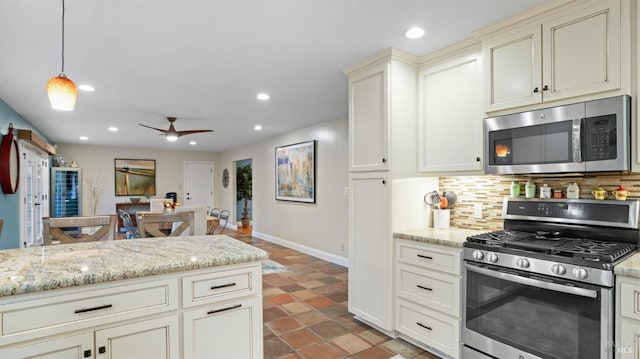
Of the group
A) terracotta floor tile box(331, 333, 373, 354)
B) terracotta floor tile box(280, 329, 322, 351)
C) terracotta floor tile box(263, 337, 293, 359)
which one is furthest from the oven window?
terracotta floor tile box(263, 337, 293, 359)

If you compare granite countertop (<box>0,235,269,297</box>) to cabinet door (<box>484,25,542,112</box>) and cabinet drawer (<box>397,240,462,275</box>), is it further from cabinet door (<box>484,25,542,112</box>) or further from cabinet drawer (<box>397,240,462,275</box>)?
cabinet door (<box>484,25,542,112</box>)

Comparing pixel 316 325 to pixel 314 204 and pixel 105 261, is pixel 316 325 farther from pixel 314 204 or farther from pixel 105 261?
pixel 314 204

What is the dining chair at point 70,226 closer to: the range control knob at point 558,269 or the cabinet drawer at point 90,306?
the cabinet drawer at point 90,306

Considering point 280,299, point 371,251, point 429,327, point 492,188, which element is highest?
point 492,188

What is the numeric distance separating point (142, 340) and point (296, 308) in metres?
2.03

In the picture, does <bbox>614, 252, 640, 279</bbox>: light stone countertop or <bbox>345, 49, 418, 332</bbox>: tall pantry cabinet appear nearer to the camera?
<bbox>614, 252, 640, 279</bbox>: light stone countertop

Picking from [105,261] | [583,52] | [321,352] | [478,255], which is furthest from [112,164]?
[583,52]

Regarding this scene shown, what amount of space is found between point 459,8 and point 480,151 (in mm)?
982

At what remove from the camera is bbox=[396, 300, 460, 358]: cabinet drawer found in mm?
2238

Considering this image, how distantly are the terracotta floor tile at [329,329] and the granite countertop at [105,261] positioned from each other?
4.14ft

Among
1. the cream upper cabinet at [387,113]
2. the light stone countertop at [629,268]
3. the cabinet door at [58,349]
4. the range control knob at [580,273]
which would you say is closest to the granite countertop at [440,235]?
the cream upper cabinet at [387,113]

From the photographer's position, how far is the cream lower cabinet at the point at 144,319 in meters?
1.28

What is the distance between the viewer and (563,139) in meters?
1.94

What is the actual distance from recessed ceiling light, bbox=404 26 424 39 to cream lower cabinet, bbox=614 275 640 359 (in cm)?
182
